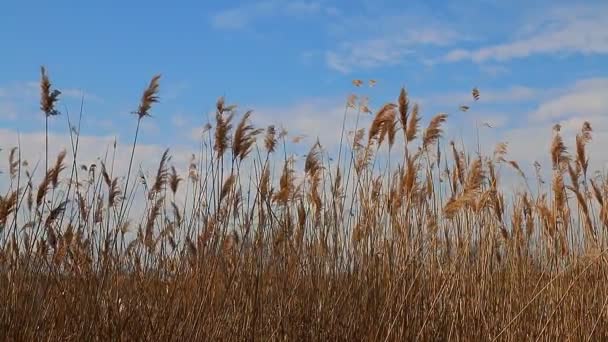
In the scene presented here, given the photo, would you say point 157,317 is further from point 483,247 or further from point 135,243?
point 483,247

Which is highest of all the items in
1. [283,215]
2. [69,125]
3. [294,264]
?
[69,125]

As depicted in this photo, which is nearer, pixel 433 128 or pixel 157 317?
pixel 157 317

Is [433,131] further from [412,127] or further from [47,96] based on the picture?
[47,96]

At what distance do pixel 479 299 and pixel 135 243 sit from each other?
5.49 feet

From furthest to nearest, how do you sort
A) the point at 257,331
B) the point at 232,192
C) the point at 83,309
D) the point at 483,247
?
the point at 483,247 → the point at 232,192 → the point at 257,331 → the point at 83,309

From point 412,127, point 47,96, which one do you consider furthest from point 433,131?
point 47,96

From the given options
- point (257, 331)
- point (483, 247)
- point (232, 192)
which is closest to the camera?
point (257, 331)

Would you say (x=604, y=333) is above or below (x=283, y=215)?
below

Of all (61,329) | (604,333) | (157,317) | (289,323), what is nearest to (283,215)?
(289,323)

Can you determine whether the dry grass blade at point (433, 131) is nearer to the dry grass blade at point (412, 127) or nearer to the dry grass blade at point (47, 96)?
the dry grass blade at point (412, 127)

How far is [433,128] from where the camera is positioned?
4199mm

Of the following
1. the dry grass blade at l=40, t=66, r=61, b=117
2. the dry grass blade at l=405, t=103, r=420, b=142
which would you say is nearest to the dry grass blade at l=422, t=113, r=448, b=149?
the dry grass blade at l=405, t=103, r=420, b=142

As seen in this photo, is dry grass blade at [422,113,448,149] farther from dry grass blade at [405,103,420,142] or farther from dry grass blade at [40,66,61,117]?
dry grass blade at [40,66,61,117]

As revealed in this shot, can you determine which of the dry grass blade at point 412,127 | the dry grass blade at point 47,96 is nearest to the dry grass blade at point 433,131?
the dry grass blade at point 412,127
